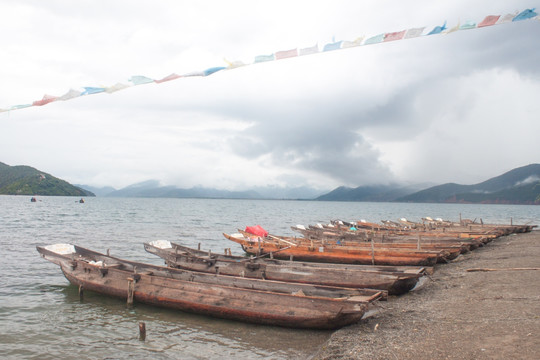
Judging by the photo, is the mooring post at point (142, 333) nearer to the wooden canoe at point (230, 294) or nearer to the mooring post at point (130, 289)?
the wooden canoe at point (230, 294)

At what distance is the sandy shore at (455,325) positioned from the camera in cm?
694

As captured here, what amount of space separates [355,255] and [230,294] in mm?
9974

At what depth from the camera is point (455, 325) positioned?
8.32m

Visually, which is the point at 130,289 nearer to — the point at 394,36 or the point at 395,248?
the point at 394,36

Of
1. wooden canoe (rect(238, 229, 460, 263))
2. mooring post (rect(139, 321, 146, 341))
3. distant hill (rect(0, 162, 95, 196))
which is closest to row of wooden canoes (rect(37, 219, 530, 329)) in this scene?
wooden canoe (rect(238, 229, 460, 263))

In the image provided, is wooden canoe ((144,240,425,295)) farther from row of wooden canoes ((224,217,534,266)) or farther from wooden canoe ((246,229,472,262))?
wooden canoe ((246,229,472,262))

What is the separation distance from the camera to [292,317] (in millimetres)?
9547

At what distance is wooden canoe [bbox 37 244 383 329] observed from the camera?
30.6 feet

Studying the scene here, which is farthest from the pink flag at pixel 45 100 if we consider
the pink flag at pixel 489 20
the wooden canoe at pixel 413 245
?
the wooden canoe at pixel 413 245

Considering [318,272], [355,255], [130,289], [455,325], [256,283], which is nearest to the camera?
[455,325]

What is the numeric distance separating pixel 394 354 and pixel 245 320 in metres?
4.45

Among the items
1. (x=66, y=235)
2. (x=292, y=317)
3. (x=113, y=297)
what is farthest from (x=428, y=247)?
(x=66, y=235)

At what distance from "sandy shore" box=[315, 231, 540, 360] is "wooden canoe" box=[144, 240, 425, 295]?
61 cm

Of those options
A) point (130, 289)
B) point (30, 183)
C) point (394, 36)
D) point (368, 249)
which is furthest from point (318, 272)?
point (30, 183)
